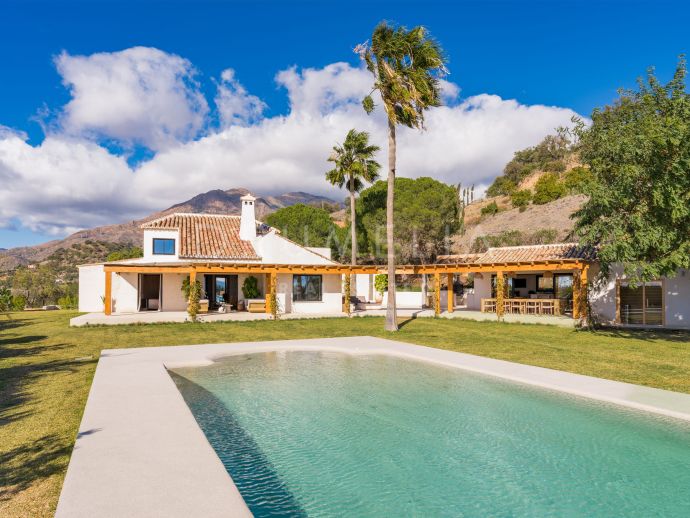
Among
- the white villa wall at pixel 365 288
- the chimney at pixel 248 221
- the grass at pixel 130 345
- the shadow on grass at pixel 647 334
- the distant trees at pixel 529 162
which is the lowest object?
the shadow on grass at pixel 647 334

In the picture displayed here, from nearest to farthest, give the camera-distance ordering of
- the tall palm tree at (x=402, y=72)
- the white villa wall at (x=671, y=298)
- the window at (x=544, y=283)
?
1. the tall palm tree at (x=402, y=72)
2. the white villa wall at (x=671, y=298)
3. the window at (x=544, y=283)

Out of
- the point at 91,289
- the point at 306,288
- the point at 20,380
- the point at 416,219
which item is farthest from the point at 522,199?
the point at 20,380

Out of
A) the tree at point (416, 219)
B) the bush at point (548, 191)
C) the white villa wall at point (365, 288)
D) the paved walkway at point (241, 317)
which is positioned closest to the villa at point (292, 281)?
the paved walkway at point (241, 317)

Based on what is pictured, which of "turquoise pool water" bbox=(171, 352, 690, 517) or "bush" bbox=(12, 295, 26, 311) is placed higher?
"bush" bbox=(12, 295, 26, 311)

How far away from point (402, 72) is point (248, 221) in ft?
51.4

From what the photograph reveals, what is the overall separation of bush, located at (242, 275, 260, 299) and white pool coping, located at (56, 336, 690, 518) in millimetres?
14877

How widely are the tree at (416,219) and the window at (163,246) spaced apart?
19.6 m

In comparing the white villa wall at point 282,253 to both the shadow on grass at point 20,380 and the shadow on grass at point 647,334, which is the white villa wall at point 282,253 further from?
the shadow on grass at point 20,380

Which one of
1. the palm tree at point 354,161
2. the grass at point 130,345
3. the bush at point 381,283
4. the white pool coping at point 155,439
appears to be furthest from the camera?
the bush at point 381,283

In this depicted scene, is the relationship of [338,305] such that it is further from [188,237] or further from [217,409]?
[217,409]

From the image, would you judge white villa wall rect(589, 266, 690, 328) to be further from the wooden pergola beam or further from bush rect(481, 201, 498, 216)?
bush rect(481, 201, 498, 216)

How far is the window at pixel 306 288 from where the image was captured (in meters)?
27.0

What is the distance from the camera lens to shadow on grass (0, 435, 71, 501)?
477 cm

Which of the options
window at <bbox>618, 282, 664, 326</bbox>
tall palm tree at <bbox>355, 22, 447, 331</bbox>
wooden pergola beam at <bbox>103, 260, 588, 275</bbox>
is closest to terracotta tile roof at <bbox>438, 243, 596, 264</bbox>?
wooden pergola beam at <bbox>103, 260, 588, 275</bbox>
